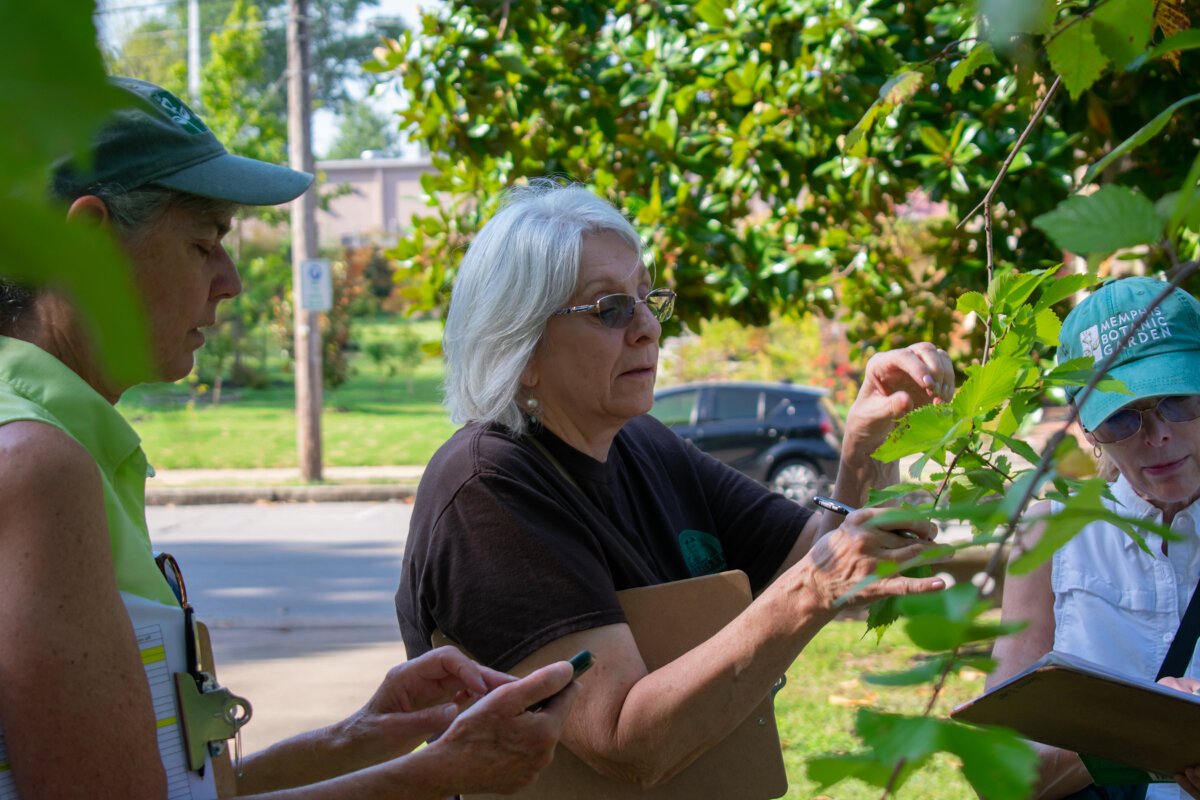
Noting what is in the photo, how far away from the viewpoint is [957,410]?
1425 mm

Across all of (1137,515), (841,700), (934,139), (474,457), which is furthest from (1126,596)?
(841,700)

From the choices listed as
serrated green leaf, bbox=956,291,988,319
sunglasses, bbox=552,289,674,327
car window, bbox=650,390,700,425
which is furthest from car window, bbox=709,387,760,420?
A: serrated green leaf, bbox=956,291,988,319

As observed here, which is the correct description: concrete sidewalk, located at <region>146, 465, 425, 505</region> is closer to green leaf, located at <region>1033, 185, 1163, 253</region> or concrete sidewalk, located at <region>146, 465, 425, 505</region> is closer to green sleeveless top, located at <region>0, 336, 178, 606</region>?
green sleeveless top, located at <region>0, 336, 178, 606</region>

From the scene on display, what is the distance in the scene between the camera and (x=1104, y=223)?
838mm

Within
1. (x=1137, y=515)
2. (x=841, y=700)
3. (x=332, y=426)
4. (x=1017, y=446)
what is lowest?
(x=332, y=426)

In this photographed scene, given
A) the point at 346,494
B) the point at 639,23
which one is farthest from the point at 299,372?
the point at 639,23

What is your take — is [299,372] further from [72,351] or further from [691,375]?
[72,351]

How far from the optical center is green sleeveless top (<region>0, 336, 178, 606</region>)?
4.20ft

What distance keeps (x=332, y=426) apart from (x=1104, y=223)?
19311mm

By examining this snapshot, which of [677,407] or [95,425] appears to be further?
[677,407]

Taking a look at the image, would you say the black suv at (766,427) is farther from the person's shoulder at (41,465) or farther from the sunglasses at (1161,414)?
the person's shoulder at (41,465)

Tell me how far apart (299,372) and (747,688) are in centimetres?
1268

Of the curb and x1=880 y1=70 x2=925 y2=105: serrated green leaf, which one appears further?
the curb

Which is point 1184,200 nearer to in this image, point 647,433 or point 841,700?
point 647,433
